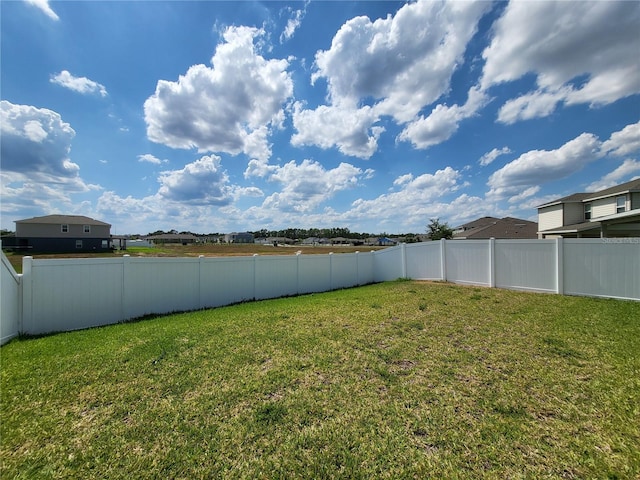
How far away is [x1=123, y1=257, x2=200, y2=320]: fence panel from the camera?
689 centimetres

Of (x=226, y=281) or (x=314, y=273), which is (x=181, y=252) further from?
(x=226, y=281)

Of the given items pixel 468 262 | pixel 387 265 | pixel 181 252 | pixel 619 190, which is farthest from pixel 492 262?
pixel 181 252

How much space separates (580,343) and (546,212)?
2469cm

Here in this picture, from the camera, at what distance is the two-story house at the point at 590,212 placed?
1457cm

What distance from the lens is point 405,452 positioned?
234 cm

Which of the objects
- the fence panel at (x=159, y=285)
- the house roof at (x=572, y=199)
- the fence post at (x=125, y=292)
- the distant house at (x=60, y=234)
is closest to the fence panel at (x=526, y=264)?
the fence panel at (x=159, y=285)

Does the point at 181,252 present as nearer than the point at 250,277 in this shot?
No

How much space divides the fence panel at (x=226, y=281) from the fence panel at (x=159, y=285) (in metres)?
0.23

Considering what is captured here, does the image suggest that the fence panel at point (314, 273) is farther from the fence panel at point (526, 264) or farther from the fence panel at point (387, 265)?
the fence panel at point (526, 264)

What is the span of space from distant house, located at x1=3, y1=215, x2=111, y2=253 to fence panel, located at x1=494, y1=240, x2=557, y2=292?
48.3 m

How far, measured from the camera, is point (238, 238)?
355ft

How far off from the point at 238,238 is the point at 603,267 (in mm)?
108102

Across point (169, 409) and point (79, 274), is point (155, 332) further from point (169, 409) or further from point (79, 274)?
point (169, 409)

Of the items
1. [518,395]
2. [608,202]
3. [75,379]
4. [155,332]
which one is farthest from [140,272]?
[608,202]
